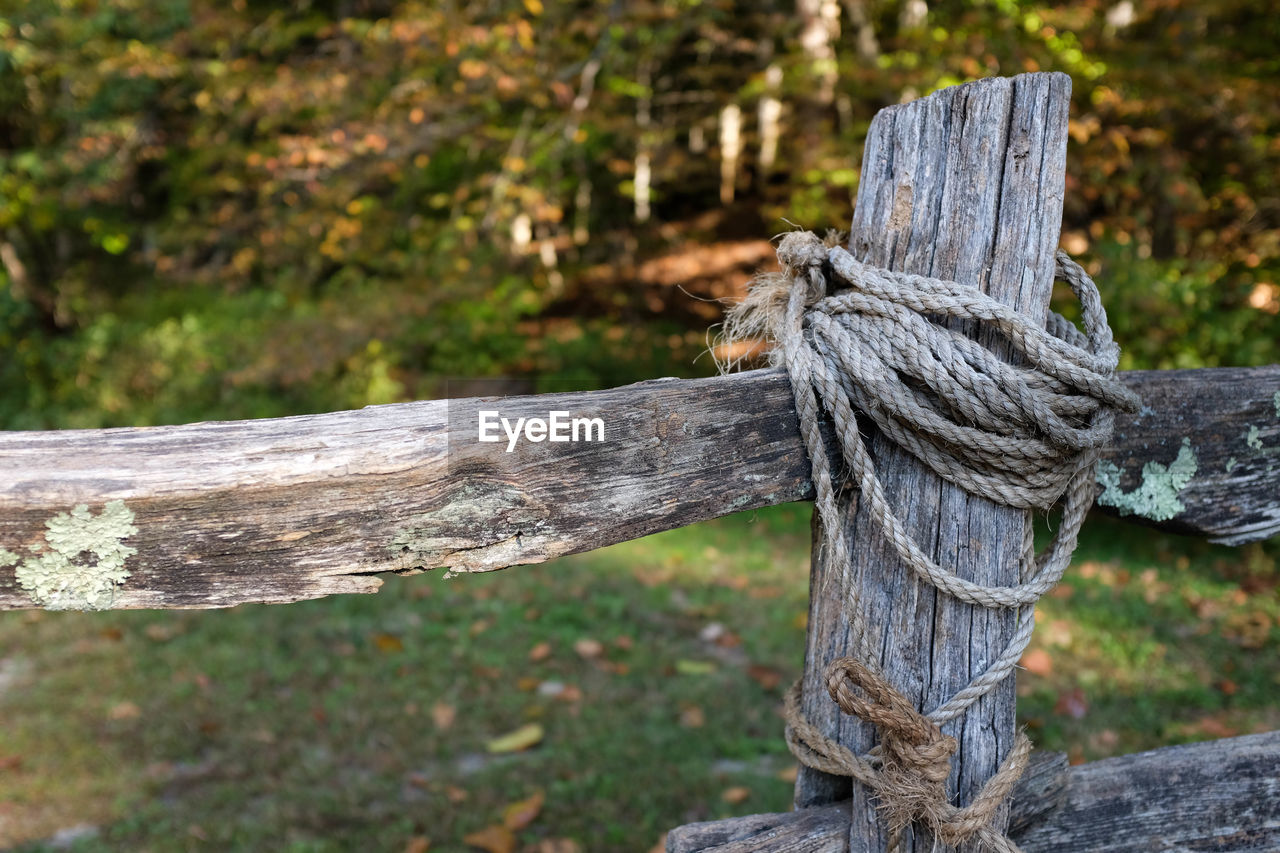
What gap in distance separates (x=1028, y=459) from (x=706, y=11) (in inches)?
196

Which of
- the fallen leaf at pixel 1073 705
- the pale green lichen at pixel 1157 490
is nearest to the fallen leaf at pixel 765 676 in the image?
A: the fallen leaf at pixel 1073 705

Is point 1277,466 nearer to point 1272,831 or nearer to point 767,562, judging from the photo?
point 1272,831

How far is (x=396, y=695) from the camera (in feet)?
10.9

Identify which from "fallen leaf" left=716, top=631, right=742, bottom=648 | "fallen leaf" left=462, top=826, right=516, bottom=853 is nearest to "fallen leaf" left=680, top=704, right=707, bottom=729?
"fallen leaf" left=716, top=631, right=742, bottom=648

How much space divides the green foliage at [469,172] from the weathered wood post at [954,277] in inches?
151

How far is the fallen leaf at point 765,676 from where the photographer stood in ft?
11.1

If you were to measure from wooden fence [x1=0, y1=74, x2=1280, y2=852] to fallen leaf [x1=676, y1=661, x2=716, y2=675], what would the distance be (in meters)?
2.19

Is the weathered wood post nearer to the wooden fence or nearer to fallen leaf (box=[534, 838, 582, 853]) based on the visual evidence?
the wooden fence

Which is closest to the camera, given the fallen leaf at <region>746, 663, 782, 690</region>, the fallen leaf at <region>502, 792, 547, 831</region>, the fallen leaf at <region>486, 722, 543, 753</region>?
the fallen leaf at <region>502, 792, 547, 831</region>

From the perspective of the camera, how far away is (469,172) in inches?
262

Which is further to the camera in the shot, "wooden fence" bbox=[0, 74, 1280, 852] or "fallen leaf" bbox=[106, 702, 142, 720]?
"fallen leaf" bbox=[106, 702, 142, 720]

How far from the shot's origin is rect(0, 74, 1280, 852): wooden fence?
86cm

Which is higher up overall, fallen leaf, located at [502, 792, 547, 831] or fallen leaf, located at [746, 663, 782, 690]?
fallen leaf, located at [746, 663, 782, 690]

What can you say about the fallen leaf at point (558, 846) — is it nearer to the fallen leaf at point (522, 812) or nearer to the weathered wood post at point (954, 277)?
the fallen leaf at point (522, 812)
